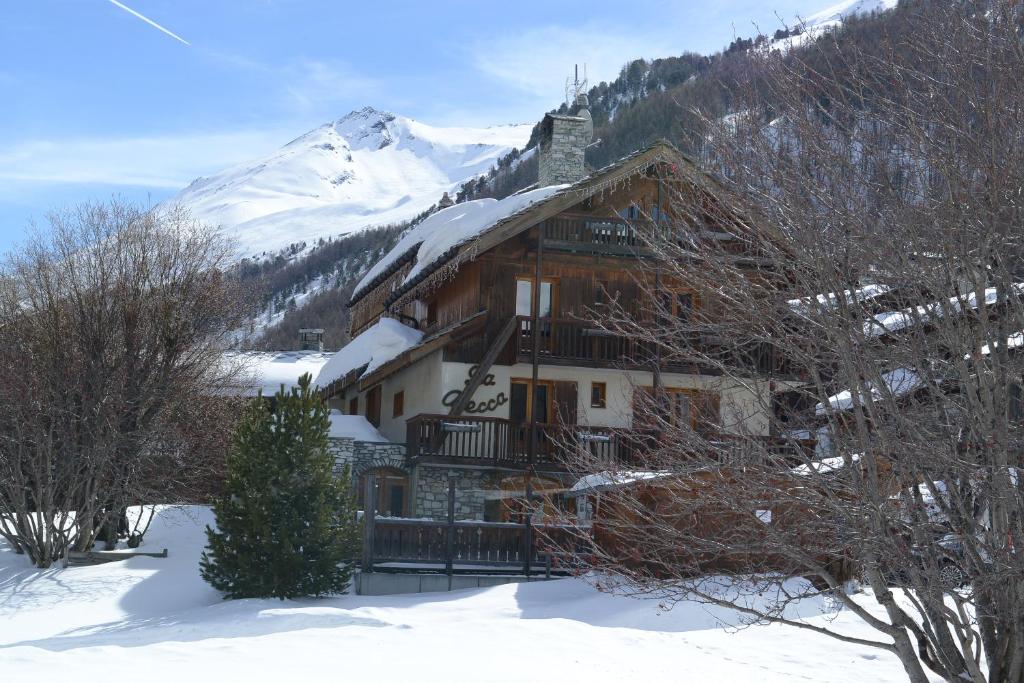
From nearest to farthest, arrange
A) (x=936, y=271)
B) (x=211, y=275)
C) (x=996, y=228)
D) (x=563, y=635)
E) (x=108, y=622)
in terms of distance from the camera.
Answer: (x=996, y=228) < (x=936, y=271) < (x=563, y=635) < (x=108, y=622) < (x=211, y=275)

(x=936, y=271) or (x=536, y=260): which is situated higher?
(x=536, y=260)

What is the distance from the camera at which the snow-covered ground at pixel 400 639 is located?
1198 cm

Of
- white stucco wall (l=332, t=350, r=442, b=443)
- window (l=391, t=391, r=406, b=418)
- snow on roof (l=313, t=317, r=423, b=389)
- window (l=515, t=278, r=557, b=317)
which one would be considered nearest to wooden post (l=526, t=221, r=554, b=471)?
window (l=515, t=278, r=557, b=317)

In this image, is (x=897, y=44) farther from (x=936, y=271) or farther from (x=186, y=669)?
(x=186, y=669)

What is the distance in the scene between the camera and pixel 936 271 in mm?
7797

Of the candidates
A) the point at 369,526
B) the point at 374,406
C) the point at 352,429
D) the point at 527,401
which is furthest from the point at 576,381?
the point at 369,526

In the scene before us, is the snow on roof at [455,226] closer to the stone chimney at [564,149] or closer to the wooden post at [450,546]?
the stone chimney at [564,149]

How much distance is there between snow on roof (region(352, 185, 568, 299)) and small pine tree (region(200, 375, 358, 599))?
22.4ft

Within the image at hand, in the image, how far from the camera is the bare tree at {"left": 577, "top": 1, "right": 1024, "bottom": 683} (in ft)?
24.3

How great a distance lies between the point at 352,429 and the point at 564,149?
9.16 metres

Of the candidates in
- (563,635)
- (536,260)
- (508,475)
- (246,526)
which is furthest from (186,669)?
(536,260)

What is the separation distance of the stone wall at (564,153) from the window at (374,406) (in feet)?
23.4

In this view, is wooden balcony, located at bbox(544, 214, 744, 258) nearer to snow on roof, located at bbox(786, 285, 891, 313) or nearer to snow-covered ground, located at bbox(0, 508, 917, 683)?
snow-covered ground, located at bbox(0, 508, 917, 683)

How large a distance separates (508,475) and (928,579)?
17.5 meters
